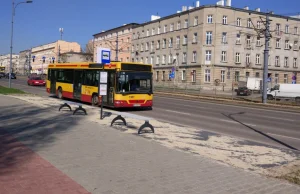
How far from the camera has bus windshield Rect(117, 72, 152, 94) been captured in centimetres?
1850

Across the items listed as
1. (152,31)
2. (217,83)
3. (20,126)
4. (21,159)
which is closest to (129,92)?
(20,126)

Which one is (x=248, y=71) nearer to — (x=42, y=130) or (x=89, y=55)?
(x=89, y=55)

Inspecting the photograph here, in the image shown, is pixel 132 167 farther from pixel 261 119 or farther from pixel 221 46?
pixel 221 46

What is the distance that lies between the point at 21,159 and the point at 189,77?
201ft

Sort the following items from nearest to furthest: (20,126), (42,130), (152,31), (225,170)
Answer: (225,170), (42,130), (20,126), (152,31)

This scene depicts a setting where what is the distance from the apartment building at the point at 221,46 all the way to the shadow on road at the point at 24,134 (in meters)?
48.5

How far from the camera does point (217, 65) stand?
6356 cm

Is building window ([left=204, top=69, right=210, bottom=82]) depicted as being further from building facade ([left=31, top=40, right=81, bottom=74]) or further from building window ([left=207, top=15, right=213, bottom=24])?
building facade ([left=31, top=40, right=81, bottom=74])

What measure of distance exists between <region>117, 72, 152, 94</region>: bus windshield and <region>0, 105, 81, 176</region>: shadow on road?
213 inches

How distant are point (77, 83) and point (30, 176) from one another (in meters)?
17.8

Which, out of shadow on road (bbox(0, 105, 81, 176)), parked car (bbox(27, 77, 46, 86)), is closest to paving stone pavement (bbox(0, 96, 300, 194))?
shadow on road (bbox(0, 105, 81, 176))

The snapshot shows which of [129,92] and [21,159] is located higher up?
[129,92]

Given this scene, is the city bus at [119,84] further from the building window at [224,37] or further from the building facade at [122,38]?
the building facade at [122,38]

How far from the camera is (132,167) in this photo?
6.43 meters
